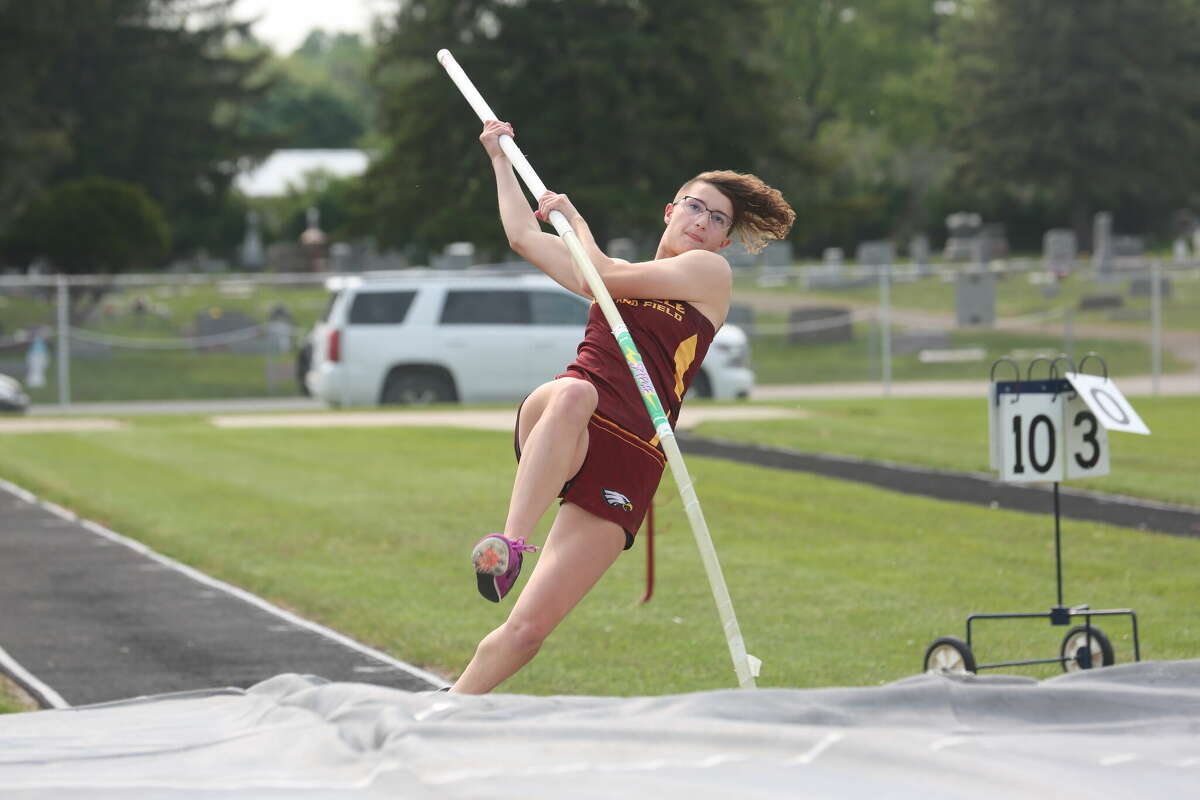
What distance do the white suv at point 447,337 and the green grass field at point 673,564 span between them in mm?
6740

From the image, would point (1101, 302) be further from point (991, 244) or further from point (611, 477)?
point (611, 477)

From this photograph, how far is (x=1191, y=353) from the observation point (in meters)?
32.7

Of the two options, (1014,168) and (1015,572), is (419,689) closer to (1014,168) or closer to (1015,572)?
(1015,572)

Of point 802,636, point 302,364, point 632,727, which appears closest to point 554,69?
point 302,364

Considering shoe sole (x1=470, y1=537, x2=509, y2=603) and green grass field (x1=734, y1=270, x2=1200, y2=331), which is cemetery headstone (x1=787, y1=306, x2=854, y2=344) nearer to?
green grass field (x1=734, y1=270, x2=1200, y2=331)

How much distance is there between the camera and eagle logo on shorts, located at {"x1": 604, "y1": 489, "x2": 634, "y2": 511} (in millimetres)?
5344

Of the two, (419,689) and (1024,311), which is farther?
(1024,311)

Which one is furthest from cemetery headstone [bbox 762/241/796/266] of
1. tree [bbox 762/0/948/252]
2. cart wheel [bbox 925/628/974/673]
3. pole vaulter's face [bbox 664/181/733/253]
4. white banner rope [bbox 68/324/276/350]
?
pole vaulter's face [bbox 664/181/733/253]

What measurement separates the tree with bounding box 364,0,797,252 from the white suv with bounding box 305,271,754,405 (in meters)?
17.1

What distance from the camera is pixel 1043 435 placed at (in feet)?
23.7

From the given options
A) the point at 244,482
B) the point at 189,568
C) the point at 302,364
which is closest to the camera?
the point at 189,568

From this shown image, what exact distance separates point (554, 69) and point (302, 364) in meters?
16.4

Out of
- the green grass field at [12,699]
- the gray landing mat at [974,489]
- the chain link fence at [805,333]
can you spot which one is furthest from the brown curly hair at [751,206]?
the chain link fence at [805,333]

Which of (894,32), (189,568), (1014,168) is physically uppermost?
(894,32)
